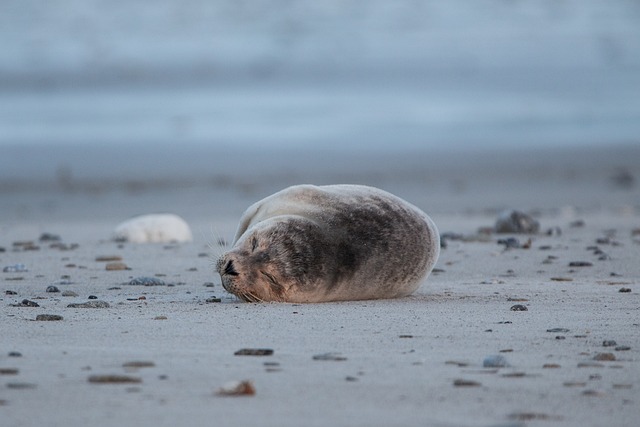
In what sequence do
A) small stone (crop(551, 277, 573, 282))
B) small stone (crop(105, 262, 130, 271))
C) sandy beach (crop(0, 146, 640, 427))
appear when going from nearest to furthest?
sandy beach (crop(0, 146, 640, 427)) < small stone (crop(551, 277, 573, 282)) < small stone (crop(105, 262, 130, 271))

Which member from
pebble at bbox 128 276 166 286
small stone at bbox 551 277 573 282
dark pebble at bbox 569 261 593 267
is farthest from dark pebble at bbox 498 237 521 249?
pebble at bbox 128 276 166 286

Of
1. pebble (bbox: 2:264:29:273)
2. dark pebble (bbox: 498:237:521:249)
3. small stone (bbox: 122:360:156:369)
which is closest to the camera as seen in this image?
small stone (bbox: 122:360:156:369)

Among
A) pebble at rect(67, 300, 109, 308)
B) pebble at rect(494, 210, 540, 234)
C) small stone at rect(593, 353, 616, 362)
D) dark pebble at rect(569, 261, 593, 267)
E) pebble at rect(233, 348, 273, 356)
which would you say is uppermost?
pebble at rect(494, 210, 540, 234)

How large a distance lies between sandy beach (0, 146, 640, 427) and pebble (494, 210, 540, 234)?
5.1 inches

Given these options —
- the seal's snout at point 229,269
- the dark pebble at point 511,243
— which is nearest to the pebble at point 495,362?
the seal's snout at point 229,269

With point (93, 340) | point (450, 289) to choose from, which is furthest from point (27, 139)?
point (93, 340)

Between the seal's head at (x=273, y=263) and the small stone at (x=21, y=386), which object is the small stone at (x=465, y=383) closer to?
the small stone at (x=21, y=386)

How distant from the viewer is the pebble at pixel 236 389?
13.6 feet

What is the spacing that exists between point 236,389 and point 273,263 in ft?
7.47

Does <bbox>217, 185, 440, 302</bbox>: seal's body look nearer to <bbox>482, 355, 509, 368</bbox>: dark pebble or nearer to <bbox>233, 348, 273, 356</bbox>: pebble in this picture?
<bbox>233, 348, 273, 356</bbox>: pebble

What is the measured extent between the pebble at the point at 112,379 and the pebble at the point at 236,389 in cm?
36

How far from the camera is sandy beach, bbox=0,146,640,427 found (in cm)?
399

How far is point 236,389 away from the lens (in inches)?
164

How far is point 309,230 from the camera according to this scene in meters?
6.53
